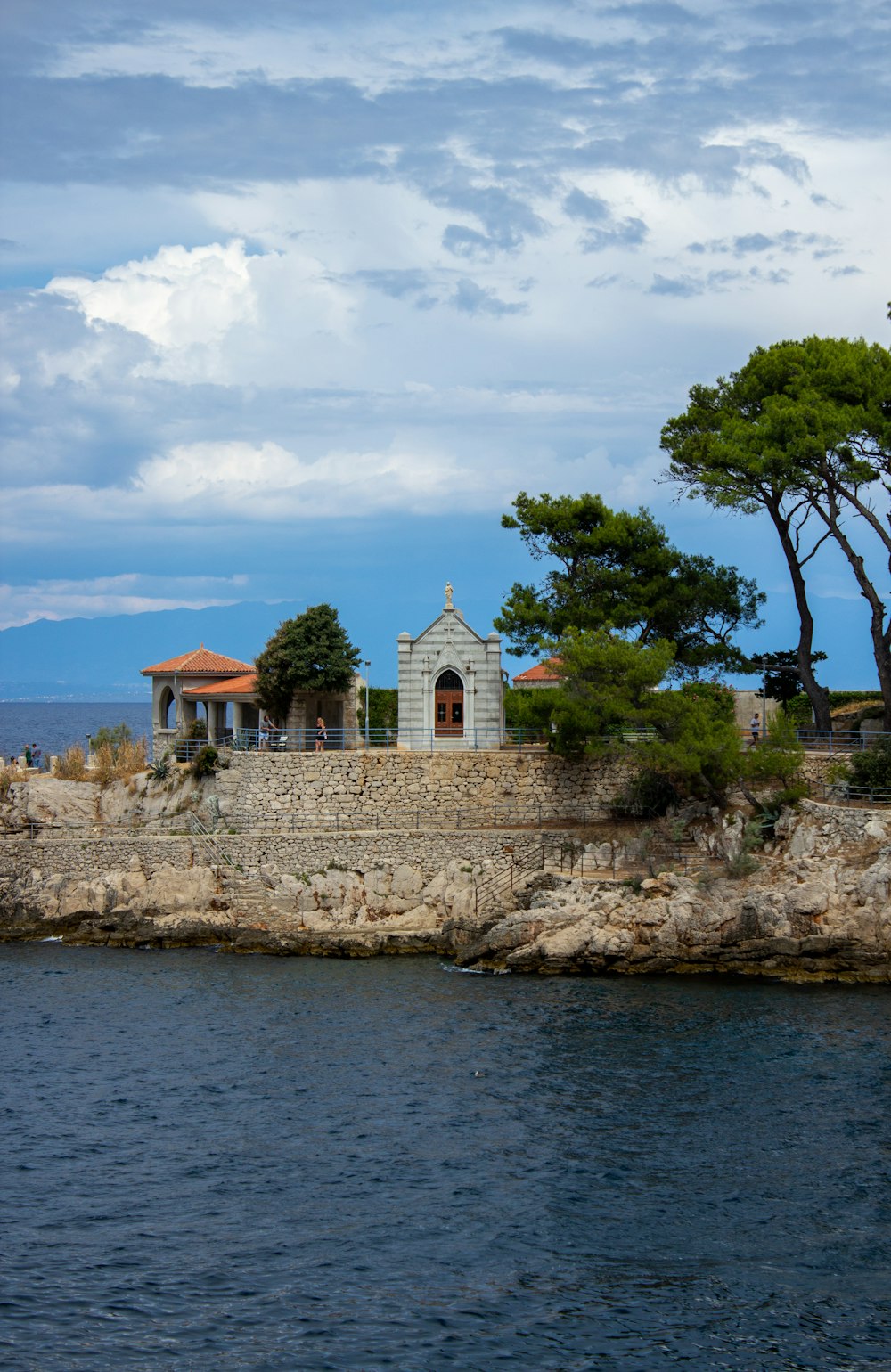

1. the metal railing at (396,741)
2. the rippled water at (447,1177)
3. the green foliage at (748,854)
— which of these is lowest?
the rippled water at (447,1177)

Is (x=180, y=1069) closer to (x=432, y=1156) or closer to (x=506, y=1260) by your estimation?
(x=432, y=1156)

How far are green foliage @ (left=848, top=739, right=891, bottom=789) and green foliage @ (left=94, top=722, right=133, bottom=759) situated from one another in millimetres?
26215

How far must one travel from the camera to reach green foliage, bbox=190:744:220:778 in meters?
48.2

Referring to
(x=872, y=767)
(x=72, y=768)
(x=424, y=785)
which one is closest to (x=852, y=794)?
(x=872, y=767)

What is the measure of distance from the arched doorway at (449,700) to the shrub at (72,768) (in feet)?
43.8

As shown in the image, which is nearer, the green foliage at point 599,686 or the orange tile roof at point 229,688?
the green foliage at point 599,686

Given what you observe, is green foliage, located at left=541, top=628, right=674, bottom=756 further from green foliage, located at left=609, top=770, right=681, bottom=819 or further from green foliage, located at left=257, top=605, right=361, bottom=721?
green foliage, located at left=257, top=605, right=361, bottom=721

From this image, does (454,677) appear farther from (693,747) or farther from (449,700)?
(693,747)

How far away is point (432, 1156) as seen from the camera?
24938 mm

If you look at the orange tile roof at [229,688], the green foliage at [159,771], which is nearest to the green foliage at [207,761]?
the green foliage at [159,771]

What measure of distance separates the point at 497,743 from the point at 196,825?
10361 millimetres

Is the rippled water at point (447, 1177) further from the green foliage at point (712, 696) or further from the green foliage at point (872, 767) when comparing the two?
the green foliage at point (712, 696)

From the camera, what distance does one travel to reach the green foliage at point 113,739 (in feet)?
172

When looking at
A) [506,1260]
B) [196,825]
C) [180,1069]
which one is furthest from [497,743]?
[506,1260]
